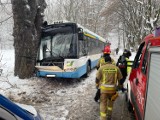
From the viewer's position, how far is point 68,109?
7.16 m

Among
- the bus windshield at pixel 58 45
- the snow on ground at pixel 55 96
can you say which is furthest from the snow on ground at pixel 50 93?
the bus windshield at pixel 58 45

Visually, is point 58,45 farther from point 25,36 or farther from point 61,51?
point 25,36

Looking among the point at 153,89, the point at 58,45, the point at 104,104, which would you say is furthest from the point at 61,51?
the point at 153,89

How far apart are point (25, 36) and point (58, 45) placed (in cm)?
155

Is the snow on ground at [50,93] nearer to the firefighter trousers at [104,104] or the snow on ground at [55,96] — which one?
the snow on ground at [55,96]

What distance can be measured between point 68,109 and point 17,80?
3.78 m

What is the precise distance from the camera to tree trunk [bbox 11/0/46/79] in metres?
10.0

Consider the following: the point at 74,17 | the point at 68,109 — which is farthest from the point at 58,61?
the point at 74,17

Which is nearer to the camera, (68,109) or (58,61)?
(68,109)

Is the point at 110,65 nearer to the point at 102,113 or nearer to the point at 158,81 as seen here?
the point at 102,113

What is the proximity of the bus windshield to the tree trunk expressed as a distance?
0.44 metres

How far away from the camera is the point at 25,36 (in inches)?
402

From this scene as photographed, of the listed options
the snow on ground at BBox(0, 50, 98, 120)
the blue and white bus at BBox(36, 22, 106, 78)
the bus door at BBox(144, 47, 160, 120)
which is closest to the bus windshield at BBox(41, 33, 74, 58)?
the blue and white bus at BBox(36, 22, 106, 78)

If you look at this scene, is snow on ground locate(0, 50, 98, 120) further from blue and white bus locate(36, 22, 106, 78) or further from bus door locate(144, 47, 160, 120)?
bus door locate(144, 47, 160, 120)
